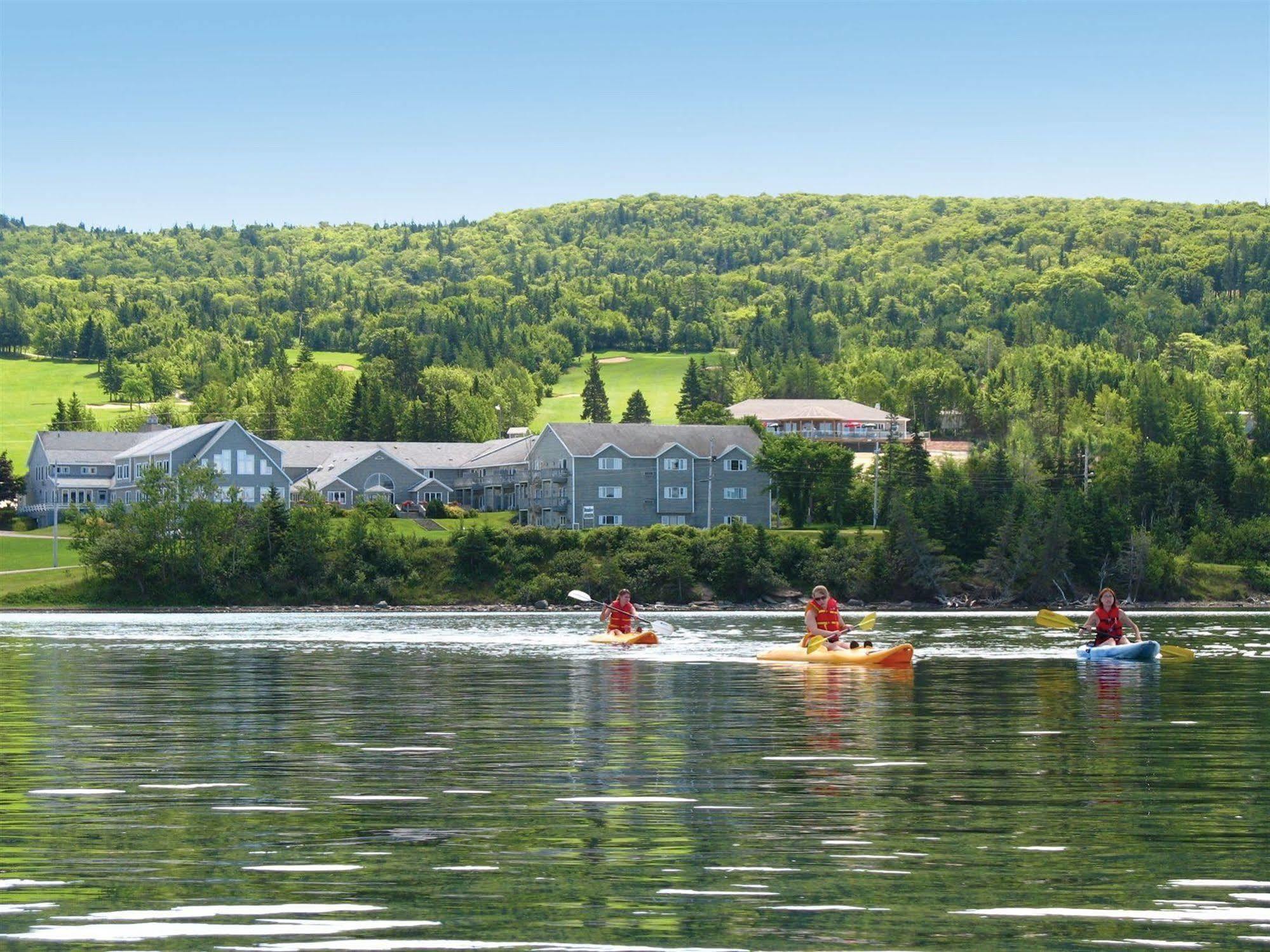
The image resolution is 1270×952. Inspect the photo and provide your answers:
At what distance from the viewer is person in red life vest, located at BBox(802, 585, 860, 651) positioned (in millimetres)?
46281

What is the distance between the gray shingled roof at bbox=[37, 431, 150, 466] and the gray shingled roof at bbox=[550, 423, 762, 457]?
46886 mm

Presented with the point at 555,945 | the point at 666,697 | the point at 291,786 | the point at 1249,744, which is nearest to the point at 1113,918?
the point at 555,945

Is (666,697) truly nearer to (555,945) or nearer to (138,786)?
(138,786)

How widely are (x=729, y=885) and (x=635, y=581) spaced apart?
329ft

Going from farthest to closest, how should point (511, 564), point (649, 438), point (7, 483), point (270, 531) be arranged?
point (7, 483) < point (649, 438) < point (270, 531) < point (511, 564)

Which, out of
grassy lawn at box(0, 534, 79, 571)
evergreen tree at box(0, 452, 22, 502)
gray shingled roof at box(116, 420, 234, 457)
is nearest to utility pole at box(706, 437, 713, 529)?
gray shingled roof at box(116, 420, 234, 457)

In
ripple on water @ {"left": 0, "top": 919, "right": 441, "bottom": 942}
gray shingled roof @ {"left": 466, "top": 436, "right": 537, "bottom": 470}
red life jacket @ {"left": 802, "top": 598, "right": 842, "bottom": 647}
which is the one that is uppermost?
gray shingled roof @ {"left": 466, "top": 436, "right": 537, "bottom": 470}

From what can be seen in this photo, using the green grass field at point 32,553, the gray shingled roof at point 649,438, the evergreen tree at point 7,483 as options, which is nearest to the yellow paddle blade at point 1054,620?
the green grass field at point 32,553

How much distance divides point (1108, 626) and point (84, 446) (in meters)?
132

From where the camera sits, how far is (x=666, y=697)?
35.2 m

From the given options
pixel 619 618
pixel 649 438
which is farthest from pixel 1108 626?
pixel 649 438

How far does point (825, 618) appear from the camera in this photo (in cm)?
4725

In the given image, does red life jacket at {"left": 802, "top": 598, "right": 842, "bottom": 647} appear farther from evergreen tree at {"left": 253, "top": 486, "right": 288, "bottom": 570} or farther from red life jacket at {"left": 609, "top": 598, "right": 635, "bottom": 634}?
evergreen tree at {"left": 253, "top": 486, "right": 288, "bottom": 570}

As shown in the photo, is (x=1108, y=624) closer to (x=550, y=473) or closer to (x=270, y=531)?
(x=270, y=531)
